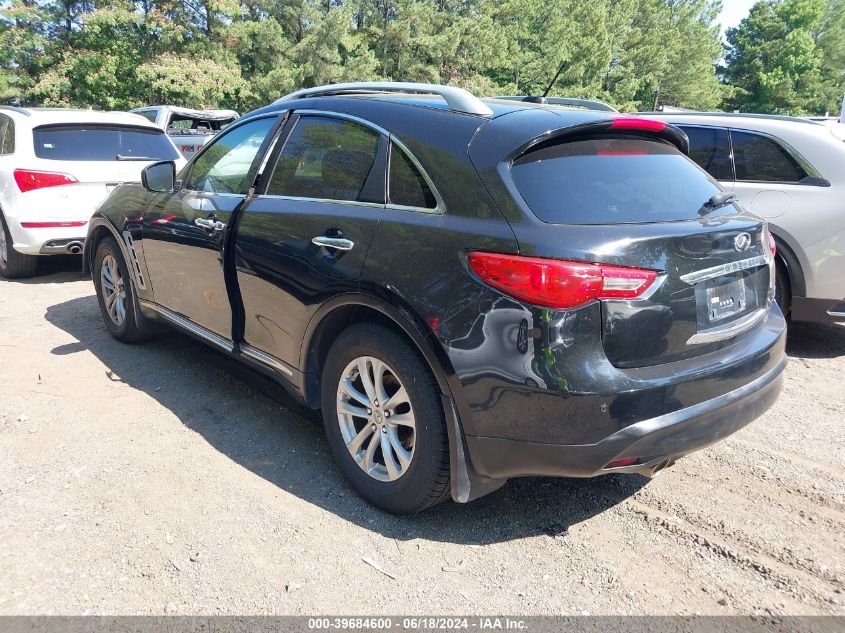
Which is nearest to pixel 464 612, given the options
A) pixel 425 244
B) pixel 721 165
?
pixel 425 244

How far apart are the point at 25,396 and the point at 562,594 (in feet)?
11.3

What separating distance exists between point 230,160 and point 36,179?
12.5 feet

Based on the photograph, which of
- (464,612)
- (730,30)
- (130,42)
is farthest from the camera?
(730,30)

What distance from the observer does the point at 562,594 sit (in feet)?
7.80

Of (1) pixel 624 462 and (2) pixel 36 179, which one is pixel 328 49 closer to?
(2) pixel 36 179

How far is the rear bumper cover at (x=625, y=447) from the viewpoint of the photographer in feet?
7.39

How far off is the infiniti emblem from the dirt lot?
3.84 ft

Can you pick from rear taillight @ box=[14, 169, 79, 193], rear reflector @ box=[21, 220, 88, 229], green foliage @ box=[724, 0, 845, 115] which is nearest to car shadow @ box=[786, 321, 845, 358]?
rear reflector @ box=[21, 220, 88, 229]

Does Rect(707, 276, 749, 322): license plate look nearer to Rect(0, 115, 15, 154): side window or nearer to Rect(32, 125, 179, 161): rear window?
Rect(32, 125, 179, 161): rear window

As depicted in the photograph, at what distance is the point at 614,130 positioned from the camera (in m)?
2.71

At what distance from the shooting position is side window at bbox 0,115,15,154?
22.1 ft

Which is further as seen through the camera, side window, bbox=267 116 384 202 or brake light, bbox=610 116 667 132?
side window, bbox=267 116 384 202

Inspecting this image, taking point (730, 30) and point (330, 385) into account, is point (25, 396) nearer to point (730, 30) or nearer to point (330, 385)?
point (330, 385)

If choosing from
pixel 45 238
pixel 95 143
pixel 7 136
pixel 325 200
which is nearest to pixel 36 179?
pixel 45 238
